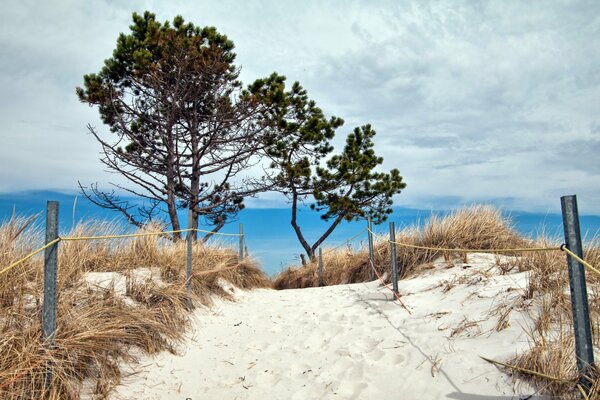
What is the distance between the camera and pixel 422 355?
3.88 metres

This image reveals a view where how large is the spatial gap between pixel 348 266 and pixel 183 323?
600 cm

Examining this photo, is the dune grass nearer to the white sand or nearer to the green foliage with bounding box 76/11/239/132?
the white sand

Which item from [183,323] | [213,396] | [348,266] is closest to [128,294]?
[183,323]

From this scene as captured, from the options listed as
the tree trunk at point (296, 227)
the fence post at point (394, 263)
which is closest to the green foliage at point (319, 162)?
the tree trunk at point (296, 227)

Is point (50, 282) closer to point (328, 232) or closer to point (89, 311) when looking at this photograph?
point (89, 311)

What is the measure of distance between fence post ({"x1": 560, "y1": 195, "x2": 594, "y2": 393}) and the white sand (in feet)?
1.35

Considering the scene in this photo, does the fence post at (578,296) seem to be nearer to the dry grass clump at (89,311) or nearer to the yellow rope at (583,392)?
the yellow rope at (583,392)

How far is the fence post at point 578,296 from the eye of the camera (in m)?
2.80

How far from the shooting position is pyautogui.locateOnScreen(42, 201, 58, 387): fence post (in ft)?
10.9

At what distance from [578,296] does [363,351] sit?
203cm

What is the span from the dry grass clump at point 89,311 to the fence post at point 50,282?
0.08m

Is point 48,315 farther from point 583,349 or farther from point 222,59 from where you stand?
point 222,59

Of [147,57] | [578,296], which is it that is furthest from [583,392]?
[147,57]

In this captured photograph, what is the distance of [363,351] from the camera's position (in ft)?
14.0
